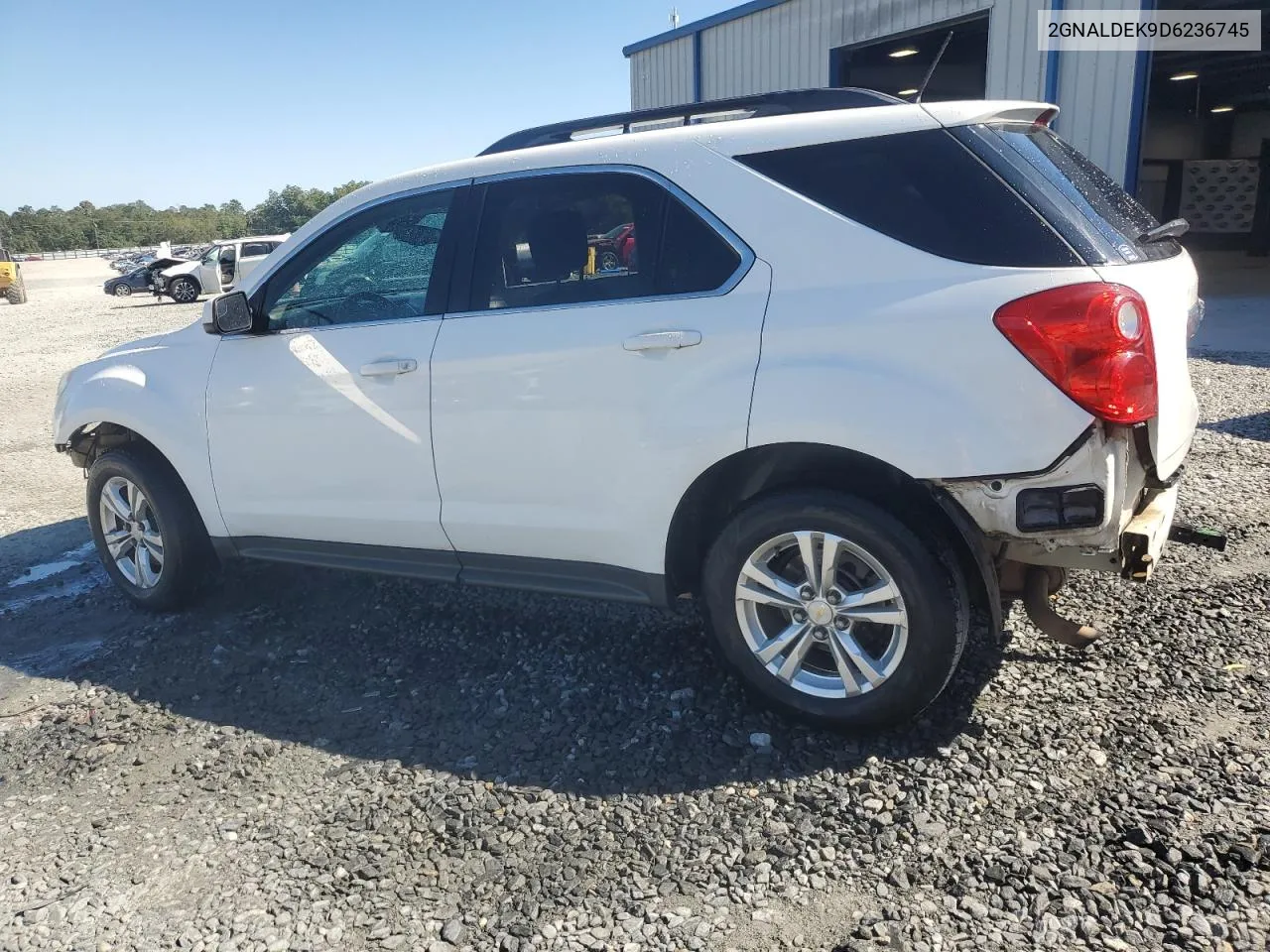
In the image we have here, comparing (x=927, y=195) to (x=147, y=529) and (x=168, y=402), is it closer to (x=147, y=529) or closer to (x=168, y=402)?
(x=168, y=402)

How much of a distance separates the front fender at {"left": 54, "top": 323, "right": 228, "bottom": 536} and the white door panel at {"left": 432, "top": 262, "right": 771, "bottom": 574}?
4.30 ft

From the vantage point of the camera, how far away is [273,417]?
13.1 ft

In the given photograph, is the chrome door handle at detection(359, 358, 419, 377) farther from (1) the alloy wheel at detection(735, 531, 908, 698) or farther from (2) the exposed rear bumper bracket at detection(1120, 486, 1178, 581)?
(2) the exposed rear bumper bracket at detection(1120, 486, 1178, 581)

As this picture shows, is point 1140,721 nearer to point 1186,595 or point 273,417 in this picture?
point 1186,595

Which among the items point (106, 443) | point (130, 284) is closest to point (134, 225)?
point (130, 284)

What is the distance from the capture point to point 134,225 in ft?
357

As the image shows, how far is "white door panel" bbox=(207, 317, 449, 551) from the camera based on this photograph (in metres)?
3.68

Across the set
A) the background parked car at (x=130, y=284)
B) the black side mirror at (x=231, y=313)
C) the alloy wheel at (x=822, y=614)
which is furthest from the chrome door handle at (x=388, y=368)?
the background parked car at (x=130, y=284)

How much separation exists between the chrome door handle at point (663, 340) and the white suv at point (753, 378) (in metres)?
0.01

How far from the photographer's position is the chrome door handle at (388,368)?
3.61 meters

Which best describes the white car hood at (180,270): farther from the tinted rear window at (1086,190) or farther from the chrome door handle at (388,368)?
the tinted rear window at (1086,190)

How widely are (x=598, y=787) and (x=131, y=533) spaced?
114 inches

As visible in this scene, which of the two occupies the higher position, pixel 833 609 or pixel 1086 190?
pixel 1086 190

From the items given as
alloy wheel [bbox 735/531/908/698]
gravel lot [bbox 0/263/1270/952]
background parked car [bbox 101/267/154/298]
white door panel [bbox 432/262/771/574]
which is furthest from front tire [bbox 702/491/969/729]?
background parked car [bbox 101/267/154/298]
